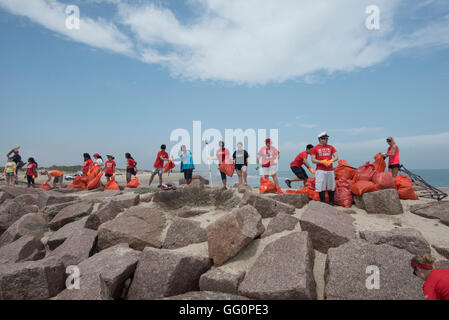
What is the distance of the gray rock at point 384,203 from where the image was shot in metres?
5.09

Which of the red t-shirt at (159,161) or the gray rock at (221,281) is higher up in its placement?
the red t-shirt at (159,161)

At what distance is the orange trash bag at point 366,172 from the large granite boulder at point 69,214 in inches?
279

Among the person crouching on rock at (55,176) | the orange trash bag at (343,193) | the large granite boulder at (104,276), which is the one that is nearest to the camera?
the large granite boulder at (104,276)

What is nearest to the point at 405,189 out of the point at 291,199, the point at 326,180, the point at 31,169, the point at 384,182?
the point at 384,182

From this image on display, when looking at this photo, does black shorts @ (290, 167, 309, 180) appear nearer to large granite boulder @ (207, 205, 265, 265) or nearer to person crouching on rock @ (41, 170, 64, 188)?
large granite boulder @ (207, 205, 265, 265)

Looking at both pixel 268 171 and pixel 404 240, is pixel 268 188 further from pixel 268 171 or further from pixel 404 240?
pixel 404 240

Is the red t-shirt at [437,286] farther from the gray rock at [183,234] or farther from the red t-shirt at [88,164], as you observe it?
the red t-shirt at [88,164]

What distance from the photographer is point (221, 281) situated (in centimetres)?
321

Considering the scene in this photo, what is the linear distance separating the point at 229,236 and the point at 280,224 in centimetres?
111

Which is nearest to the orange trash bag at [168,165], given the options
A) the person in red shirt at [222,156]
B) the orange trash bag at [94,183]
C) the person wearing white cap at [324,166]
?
the person in red shirt at [222,156]

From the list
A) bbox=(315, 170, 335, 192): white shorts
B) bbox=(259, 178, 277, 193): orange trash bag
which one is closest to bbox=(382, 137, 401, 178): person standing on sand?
bbox=(315, 170, 335, 192): white shorts

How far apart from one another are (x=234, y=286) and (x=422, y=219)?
413 centimetres

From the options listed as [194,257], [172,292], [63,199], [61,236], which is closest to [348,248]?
[194,257]
